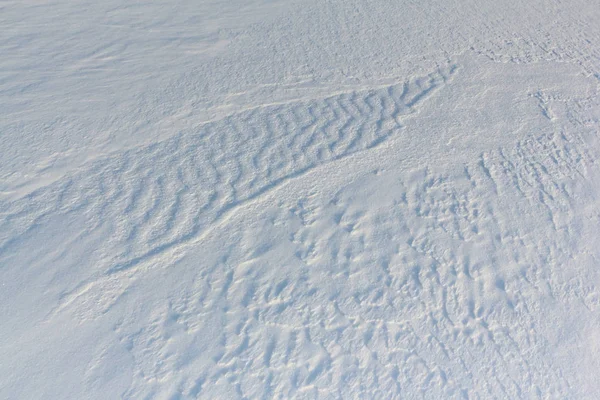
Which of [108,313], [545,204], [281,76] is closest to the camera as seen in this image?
[108,313]

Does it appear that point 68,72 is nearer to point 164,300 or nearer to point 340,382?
point 164,300

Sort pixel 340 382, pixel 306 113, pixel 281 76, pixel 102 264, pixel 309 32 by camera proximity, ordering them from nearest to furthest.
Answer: pixel 340 382 < pixel 102 264 < pixel 306 113 < pixel 281 76 < pixel 309 32

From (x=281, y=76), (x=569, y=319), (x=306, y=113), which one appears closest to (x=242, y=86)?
(x=281, y=76)

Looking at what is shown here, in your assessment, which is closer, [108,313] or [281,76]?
[108,313]

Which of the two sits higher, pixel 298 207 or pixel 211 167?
pixel 211 167

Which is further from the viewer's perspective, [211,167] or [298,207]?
[211,167]

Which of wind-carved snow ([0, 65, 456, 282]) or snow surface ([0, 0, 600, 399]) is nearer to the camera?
snow surface ([0, 0, 600, 399])

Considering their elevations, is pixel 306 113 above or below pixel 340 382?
above

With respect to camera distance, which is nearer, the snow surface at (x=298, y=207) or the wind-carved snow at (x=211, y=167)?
the snow surface at (x=298, y=207)
